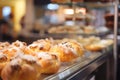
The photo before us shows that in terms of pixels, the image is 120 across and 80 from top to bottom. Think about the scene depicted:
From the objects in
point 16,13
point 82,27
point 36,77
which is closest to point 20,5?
point 16,13

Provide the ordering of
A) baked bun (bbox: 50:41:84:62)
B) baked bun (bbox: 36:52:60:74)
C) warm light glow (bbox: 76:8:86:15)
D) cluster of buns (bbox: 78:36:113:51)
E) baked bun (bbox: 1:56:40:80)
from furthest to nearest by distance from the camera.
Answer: warm light glow (bbox: 76:8:86:15) → cluster of buns (bbox: 78:36:113:51) → baked bun (bbox: 50:41:84:62) → baked bun (bbox: 36:52:60:74) → baked bun (bbox: 1:56:40:80)

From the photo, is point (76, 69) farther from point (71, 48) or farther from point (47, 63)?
point (47, 63)

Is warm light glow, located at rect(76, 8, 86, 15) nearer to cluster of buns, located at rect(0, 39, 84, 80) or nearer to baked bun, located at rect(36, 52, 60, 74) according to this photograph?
cluster of buns, located at rect(0, 39, 84, 80)

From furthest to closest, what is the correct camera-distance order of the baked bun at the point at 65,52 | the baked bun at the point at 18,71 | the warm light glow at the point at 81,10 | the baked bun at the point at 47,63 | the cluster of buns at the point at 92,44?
the warm light glow at the point at 81,10 → the cluster of buns at the point at 92,44 → the baked bun at the point at 65,52 → the baked bun at the point at 47,63 → the baked bun at the point at 18,71

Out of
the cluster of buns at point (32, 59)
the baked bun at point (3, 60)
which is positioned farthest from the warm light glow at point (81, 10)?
the baked bun at point (3, 60)

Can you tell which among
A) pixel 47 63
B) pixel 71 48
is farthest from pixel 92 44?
pixel 47 63

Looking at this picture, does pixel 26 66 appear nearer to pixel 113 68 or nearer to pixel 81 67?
pixel 81 67

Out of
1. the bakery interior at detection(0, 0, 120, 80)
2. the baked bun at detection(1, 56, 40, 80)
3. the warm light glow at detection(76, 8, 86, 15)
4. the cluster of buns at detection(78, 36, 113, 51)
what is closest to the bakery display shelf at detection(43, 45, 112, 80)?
the bakery interior at detection(0, 0, 120, 80)

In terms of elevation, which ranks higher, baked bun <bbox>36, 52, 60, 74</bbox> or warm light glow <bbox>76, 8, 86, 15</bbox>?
warm light glow <bbox>76, 8, 86, 15</bbox>

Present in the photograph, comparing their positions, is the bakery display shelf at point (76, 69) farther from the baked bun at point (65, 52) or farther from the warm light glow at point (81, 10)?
the warm light glow at point (81, 10)
